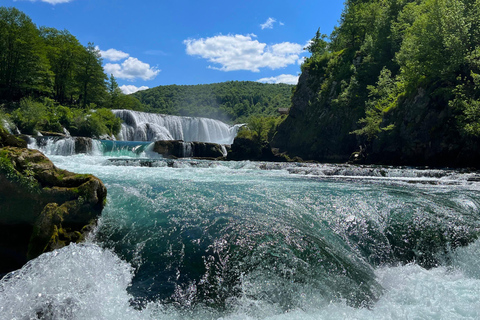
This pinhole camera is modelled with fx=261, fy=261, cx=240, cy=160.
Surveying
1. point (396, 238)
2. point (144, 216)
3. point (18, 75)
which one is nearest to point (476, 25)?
point (396, 238)

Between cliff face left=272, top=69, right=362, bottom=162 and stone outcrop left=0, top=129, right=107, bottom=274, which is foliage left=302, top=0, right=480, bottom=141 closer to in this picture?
cliff face left=272, top=69, right=362, bottom=162

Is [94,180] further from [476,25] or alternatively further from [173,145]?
[476,25]

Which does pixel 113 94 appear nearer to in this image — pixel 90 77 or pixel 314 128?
pixel 90 77

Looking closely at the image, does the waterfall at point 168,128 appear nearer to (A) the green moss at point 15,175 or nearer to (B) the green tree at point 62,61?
(B) the green tree at point 62,61

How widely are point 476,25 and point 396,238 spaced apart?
23464mm

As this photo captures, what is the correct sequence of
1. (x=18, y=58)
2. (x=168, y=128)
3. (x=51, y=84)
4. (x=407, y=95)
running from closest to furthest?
(x=407, y=95), (x=18, y=58), (x=51, y=84), (x=168, y=128)

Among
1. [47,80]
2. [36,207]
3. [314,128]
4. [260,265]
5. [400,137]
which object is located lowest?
[260,265]

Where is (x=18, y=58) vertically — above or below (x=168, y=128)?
above

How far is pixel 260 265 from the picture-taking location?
4.21 metres

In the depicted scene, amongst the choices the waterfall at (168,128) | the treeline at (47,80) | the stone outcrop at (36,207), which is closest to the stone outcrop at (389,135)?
the waterfall at (168,128)

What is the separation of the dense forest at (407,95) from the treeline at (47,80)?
101 feet

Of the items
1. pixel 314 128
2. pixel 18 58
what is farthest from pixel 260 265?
pixel 18 58

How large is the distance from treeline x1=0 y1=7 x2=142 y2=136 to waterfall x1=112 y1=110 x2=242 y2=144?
3599 mm

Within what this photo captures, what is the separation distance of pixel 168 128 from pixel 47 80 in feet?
64.5
